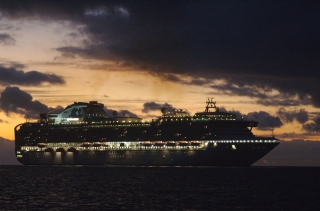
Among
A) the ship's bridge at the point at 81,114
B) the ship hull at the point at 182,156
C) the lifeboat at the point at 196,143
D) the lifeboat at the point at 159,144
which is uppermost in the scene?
the ship's bridge at the point at 81,114

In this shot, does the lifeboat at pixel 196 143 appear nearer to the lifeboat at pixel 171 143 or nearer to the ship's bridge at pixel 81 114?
the lifeboat at pixel 171 143

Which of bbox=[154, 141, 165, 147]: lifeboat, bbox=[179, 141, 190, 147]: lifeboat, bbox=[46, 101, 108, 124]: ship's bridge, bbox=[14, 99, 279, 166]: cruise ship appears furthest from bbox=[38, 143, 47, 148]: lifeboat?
bbox=[179, 141, 190, 147]: lifeboat

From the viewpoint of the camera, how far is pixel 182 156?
152 metres

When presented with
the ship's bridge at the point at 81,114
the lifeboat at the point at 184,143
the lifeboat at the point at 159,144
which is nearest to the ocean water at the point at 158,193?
the lifeboat at the point at 184,143

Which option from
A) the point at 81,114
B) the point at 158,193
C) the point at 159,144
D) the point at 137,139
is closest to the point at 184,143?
the point at 159,144

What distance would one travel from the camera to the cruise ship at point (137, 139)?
14825 cm

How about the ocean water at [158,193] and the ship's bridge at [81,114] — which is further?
the ship's bridge at [81,114]

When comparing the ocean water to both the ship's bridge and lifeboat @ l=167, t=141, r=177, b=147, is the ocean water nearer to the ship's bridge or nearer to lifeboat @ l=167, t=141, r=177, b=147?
lifeboat @ l=167, t=141, r=177, b=147

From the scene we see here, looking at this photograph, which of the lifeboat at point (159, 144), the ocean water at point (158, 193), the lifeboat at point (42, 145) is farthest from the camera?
the lifeboat at point (42, 145)

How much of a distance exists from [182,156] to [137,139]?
44.1ft

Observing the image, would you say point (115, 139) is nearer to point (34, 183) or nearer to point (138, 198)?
point (34, 183)

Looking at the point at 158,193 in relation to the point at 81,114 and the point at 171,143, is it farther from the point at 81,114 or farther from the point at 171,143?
the point at 81,114

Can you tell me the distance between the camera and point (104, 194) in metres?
97.1

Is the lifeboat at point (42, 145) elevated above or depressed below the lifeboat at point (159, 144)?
above
